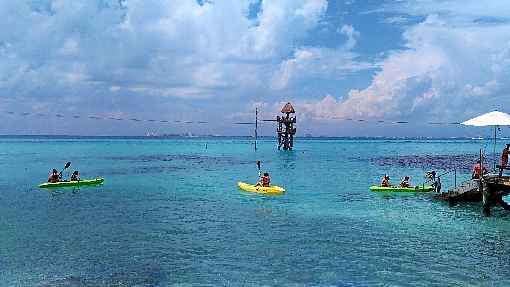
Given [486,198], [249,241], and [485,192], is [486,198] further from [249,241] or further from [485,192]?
[249,241]

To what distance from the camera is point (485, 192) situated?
28375mm

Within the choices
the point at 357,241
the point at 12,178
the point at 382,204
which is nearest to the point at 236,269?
the point at 357,241

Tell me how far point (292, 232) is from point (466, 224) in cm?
957

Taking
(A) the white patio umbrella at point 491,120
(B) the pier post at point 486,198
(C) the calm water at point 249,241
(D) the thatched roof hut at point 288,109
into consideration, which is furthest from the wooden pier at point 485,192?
(D) the thatched roof hut at point 288,109

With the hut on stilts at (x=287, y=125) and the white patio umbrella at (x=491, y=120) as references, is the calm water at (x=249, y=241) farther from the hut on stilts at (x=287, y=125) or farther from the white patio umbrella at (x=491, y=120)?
the hut on stilts at (x=287, y=125)

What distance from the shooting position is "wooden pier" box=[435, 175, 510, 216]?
27625 millimetres

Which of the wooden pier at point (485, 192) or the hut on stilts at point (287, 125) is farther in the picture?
the hut on stilts at point (287, 125)

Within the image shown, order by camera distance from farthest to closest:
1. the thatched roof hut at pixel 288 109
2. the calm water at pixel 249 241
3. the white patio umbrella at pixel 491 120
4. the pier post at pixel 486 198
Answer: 1. the thatched roof hut at pixel 288 109
2. the pier post at pixel 486 198
3. the white patio umbrella at pixel 491 120
4. the calm water at pixel 249 241

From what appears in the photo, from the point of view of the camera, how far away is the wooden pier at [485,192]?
27625 millimetres

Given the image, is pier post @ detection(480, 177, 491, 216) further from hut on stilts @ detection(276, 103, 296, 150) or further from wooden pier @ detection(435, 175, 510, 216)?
hut on stilts @ detection(276, 103, 296, 150)

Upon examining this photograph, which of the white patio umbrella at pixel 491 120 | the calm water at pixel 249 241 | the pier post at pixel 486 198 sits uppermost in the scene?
the white patio umbrella at pixel 491 120

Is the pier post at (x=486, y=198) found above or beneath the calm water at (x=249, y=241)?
above

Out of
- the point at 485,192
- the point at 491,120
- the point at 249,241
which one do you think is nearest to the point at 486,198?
the point at 485,192

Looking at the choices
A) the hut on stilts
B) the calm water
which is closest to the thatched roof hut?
the hut on stilts
